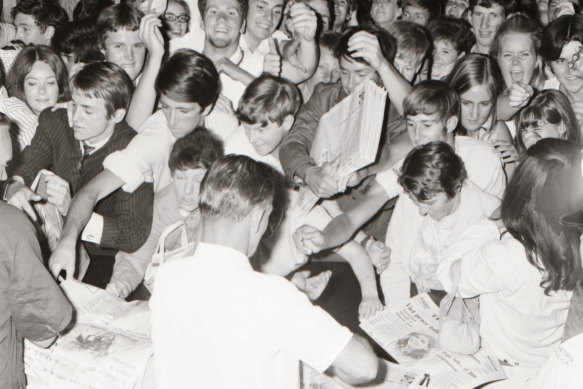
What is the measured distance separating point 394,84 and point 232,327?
2.09m

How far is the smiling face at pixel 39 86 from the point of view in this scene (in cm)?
387

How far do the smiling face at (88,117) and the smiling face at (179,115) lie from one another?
316 mm

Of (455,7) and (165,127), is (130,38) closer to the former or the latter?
(165,127)

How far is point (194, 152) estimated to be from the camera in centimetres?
315

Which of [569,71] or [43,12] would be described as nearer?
[569,71]

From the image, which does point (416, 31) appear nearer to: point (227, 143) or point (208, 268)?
point (227, 143)

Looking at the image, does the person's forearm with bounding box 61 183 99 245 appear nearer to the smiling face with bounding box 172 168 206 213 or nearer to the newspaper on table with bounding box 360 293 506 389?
the smiling face with bounding box 172 168 206 213

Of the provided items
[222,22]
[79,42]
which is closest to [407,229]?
[222,22]

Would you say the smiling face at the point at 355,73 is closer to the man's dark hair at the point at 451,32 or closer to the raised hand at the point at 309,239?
the raised hand at the point at 309,239

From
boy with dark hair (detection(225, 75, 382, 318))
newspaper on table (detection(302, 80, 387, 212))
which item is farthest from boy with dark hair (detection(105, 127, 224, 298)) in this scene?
newspaper on table (detection(302, 80, 387, 212))

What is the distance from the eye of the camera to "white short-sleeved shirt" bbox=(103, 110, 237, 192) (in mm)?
3137

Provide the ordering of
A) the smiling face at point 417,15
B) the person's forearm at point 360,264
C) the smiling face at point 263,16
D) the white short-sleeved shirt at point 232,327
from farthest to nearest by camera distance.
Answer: the smiling face at point 417,15, the smiling face at point 263,16, the person's forearm at point 360,264, the white short-sleeved shirt at point 232,327

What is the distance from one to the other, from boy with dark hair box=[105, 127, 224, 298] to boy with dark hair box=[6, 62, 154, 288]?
5cm

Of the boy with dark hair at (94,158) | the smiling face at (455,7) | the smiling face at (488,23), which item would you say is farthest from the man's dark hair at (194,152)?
the smiling face at (455,7)
